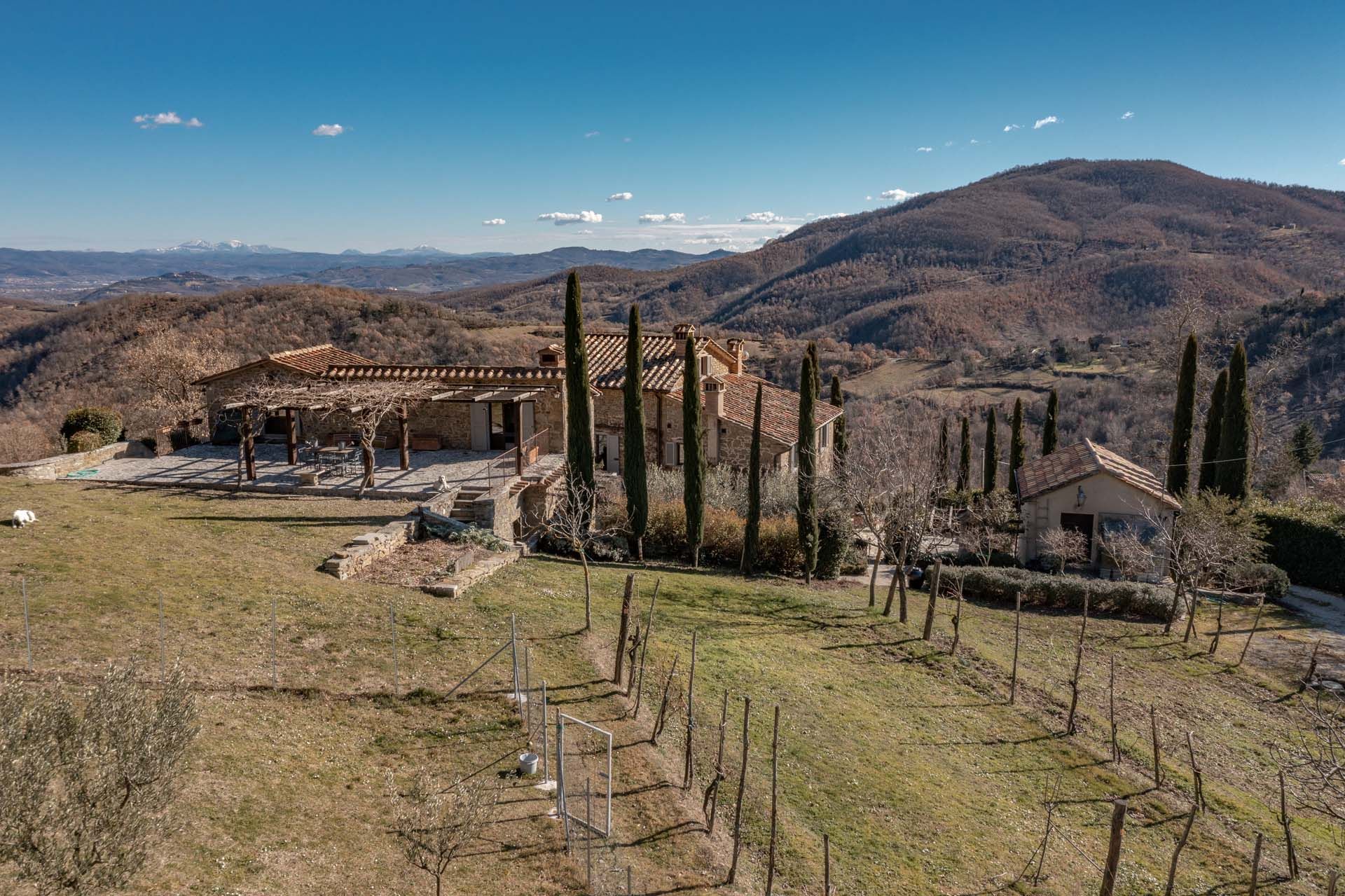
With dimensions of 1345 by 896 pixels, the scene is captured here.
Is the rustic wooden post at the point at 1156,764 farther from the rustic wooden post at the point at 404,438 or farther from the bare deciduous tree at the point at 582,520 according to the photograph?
the rustic wooden post at the point at 404,438

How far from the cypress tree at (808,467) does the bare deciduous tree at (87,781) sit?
1802cm

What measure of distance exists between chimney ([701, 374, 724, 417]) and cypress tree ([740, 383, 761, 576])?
607cm

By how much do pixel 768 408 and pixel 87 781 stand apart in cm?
2888

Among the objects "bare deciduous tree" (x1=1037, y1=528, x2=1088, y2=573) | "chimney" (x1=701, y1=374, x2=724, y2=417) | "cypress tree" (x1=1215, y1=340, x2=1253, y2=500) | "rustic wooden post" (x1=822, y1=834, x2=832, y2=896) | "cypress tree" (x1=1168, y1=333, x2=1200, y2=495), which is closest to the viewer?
"rustic wooden post" (x1=822, y1=834, x2=832, y2=896)

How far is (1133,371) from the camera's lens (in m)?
66.7

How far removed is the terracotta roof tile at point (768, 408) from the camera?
29.9 meters

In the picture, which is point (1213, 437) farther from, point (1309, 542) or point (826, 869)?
point (826, 869)

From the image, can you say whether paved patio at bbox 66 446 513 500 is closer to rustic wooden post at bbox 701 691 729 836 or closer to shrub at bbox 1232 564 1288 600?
rustic wooden post at bbox 701 691 729 836

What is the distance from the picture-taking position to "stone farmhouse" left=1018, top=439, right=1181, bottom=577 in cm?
2575

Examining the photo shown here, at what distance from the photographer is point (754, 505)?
22766 mm

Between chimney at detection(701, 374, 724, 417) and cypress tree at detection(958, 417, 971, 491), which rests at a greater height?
chimney at detection(701, 374, 724, 417)

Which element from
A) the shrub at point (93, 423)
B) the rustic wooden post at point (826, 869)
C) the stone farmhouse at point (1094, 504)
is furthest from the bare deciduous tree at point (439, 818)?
the shrub at point (93, 423)

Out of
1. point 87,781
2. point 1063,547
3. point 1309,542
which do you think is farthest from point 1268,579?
point 87,781

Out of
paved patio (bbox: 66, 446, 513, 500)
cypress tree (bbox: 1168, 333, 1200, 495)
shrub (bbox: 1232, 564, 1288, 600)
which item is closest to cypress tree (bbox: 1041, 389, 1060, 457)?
cypress tree (bbox: 1168, 333, 1200, 495)
